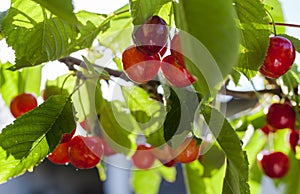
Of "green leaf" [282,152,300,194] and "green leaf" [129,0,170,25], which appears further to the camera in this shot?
"green leaf" [282,152,300,194]

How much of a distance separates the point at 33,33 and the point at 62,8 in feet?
1.37

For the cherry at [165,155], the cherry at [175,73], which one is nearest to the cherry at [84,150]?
the cherry at [165,155]

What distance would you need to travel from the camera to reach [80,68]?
1029mm

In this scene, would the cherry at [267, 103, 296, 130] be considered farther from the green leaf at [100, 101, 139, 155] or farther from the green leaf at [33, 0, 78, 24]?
the green leaf at [33, 0, 78, 24]

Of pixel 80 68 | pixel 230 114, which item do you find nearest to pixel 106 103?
pixel 80 68

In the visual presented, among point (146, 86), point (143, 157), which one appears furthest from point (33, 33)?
point (143, 157)

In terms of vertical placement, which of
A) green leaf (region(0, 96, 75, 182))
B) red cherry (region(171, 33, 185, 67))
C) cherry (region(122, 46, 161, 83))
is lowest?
green leaf (region(0, 96, 75, 182))

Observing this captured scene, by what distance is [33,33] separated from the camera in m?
0.83

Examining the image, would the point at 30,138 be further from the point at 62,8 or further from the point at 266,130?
the point at 266,130

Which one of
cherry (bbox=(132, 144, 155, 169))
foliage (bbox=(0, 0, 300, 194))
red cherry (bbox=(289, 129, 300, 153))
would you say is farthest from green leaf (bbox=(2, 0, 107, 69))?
red cherry (bbox=(289, 129, 300, 153))

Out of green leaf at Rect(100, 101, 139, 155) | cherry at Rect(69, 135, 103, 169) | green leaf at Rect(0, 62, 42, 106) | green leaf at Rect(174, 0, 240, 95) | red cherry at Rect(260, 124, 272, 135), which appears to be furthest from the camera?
red cherry at Rect(260, 124, 272, 135)

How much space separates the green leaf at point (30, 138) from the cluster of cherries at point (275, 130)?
19.9 inches

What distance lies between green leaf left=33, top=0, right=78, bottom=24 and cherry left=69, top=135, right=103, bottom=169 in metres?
0.51

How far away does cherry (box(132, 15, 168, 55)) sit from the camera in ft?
2.37
